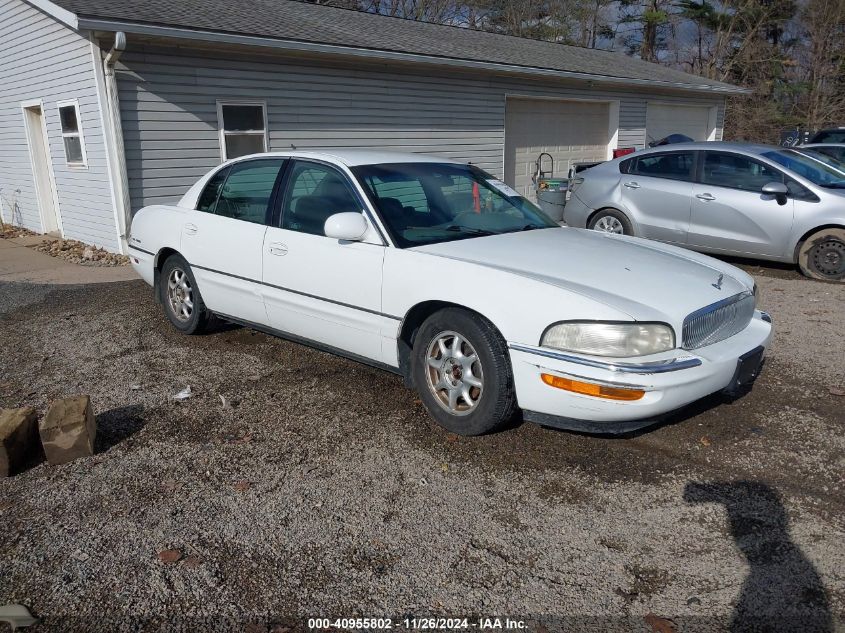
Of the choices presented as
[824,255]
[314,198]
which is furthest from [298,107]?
[824,255]

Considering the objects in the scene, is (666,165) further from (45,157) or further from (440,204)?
(45,157)

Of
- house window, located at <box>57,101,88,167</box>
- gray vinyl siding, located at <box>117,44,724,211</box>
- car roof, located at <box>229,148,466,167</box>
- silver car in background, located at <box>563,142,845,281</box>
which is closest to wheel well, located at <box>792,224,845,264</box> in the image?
silver car in background, located at <box>563,142,845,281</box>

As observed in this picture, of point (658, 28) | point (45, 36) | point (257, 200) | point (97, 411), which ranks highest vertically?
point (658, 28)

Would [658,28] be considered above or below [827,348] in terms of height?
above

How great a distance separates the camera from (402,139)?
40.9 ft

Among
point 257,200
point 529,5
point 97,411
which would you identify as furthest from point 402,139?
point 529,5

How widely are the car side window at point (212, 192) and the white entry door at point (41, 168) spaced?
24.1 feet

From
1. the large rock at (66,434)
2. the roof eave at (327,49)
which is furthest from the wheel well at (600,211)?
the large rock at (66,434)

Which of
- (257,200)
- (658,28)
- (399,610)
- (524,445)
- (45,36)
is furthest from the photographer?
(658,28)

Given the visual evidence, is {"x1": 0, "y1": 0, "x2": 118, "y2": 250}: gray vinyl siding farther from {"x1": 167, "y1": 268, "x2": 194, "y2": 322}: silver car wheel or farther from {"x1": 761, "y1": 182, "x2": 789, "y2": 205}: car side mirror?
{"x1": 761, "y1": 182, "x2": 789, "y2": 205}: car side mirror

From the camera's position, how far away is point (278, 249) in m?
4.68

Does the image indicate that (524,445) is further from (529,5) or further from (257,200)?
(529,5)

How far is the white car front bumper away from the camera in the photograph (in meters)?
3.27

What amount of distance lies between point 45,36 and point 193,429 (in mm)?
8664
